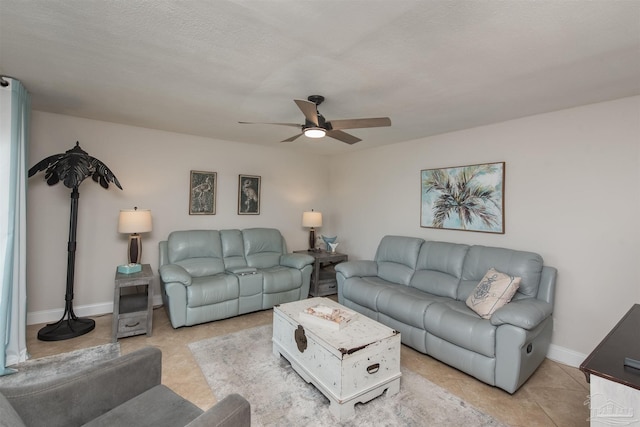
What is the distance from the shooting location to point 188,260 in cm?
383

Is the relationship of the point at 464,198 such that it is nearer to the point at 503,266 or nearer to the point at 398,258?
the point at 503,266

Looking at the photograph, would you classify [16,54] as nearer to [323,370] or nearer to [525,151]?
[323,370]

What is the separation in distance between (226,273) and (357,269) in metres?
1.70

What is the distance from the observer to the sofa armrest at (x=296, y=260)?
166 inches

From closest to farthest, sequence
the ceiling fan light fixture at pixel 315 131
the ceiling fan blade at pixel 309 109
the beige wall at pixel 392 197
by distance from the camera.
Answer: the ceiling fan blade at pixel 309 109
the ceiling fan light fixture at pixel 315 131
the beige wall at pixel 392 197

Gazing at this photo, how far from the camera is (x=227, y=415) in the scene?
1.11 metres

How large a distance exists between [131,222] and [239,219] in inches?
62.3

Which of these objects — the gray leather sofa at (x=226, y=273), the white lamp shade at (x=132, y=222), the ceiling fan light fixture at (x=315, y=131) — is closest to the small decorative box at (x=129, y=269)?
the gray leather sofa at (x=226, y=273)

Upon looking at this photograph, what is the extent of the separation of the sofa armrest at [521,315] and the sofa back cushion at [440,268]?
0.76 metres

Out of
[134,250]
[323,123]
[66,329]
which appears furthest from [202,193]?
[323,123]

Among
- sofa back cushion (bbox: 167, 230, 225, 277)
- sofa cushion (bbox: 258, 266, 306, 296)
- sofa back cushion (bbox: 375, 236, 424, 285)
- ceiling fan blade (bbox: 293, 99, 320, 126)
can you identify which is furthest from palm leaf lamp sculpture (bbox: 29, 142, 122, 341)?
sofa back cushion (bbox: 375, 236, 424, 285)

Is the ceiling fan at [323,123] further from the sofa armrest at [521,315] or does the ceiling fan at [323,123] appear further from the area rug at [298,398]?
the area rug at [298,398]

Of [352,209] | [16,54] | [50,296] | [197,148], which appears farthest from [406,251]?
[50,296]

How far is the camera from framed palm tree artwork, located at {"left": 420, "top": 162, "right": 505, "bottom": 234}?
3.26 m
